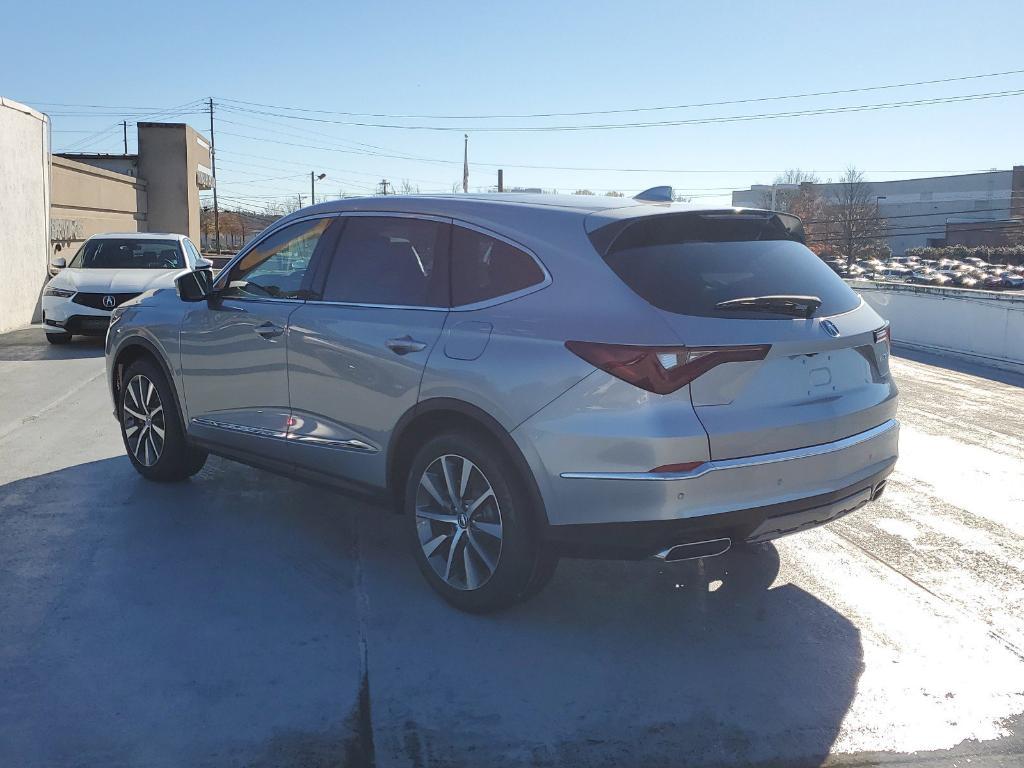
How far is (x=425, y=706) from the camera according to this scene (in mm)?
3482

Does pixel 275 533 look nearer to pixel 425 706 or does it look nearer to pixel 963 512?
pixel 425 706

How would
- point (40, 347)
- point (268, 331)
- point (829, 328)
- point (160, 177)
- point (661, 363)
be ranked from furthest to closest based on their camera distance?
point (160, 177) < point (40, 347) < point (268, 331) < point (829, 328) < point (661, 363)

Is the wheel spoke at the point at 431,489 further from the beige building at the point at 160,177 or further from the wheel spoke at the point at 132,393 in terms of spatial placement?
the beige building at the point at 160,177

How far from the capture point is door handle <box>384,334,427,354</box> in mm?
4336

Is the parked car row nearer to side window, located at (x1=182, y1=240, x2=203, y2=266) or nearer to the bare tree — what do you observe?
the bare tree

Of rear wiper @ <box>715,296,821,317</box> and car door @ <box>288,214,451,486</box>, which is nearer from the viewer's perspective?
rear wiper @ <box>715,296,821,317</box>

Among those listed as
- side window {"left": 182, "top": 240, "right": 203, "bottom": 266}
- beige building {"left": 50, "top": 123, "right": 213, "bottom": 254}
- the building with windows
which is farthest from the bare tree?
side window {"left": 182, "top": 240, "right": 203, "bottom": 266}

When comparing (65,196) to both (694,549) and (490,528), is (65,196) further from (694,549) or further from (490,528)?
(694,549)

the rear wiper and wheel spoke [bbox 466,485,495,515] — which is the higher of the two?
the rear wiper

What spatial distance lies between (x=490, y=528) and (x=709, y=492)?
97 cm

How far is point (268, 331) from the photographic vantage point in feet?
17.1

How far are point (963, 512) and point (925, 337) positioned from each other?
427 inches

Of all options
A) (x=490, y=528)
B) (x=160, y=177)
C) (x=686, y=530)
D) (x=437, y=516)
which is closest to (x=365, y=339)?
(x=437, y=516)

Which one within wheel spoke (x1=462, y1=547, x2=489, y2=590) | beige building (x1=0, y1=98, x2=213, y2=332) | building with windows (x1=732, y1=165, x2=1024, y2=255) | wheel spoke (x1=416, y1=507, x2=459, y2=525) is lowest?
wheel spoke (x1=462, y1=547, x2=489, y2=590)
